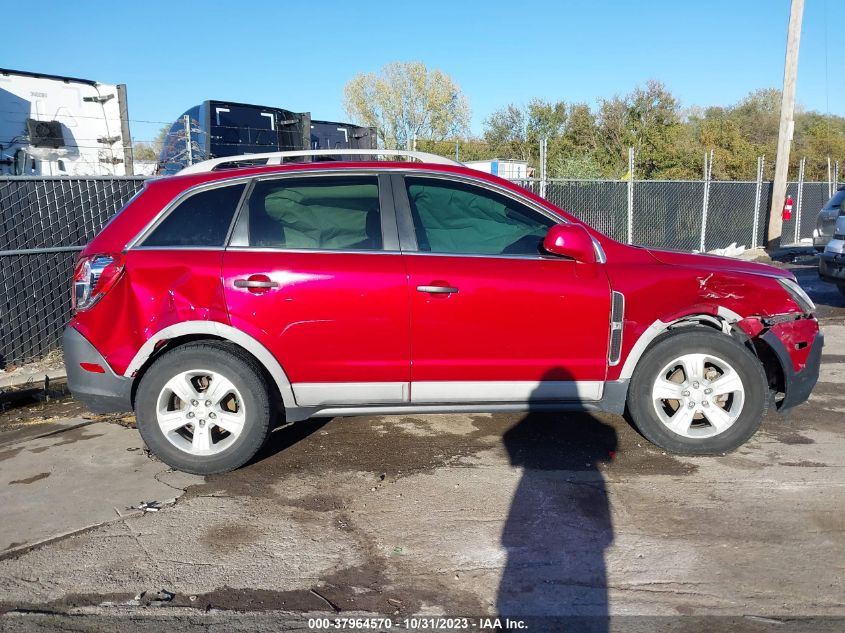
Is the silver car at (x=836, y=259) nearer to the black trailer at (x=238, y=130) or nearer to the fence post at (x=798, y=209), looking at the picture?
the black trailer at (x=238, y=130)

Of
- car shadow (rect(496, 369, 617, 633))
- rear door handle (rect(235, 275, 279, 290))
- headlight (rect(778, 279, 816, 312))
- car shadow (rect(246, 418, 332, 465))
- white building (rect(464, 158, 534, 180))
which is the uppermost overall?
white building (rect(464, 158, 534, 180))

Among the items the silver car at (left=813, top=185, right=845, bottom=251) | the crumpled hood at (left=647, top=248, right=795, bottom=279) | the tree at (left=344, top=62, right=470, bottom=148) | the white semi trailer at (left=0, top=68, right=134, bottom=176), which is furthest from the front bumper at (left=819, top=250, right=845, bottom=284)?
the tree at (left=344, top=62, right=470, bottom=148)

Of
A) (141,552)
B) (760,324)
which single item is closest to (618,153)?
(760,324)

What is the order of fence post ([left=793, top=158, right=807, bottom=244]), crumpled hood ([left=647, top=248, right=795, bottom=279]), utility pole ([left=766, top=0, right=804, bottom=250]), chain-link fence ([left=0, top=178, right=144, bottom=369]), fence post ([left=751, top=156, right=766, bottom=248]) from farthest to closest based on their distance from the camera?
fence post ([left=793, top=158, right=807, bottom=244])
fence post ([left=751, top=156, right=766, bottom=248])
utility pole ([left=766, top=0, right=804, bottom=250])
chain-link fence ([left=0, top=178, right=144, bottom=369])
crumpled hood ([left=647, top=248, right=795, bottom=279])

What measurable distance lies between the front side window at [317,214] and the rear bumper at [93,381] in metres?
1.17

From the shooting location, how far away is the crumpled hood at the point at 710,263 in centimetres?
470

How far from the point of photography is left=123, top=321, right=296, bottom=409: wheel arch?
4.37m

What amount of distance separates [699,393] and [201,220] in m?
3.31

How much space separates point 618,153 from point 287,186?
28.7m

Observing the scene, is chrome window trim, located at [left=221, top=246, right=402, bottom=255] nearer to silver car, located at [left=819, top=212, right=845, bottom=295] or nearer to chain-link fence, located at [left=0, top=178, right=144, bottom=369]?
chain-link fence, located at [left=0, top=178, right=144, bottom=369]

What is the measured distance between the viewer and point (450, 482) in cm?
437

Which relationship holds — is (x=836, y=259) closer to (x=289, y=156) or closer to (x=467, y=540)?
(x=289, y=156)

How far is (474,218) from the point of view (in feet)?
15.3

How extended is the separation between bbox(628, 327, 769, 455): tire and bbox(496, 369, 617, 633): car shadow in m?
0.41
